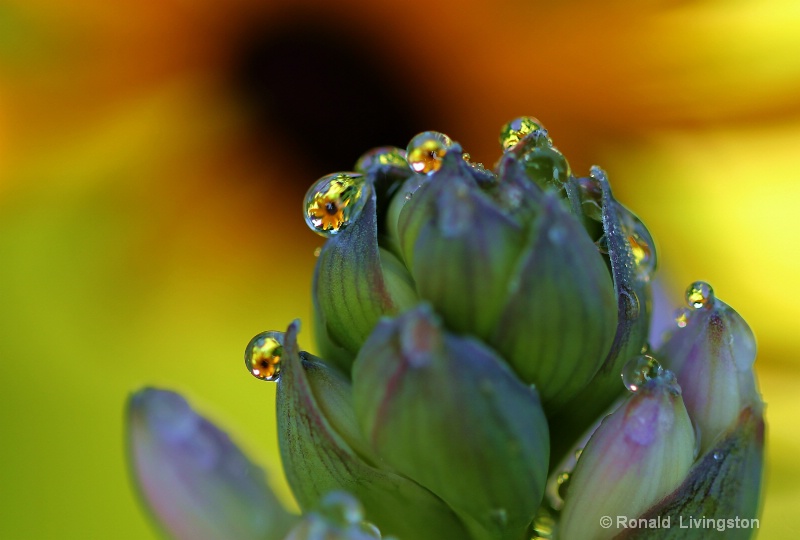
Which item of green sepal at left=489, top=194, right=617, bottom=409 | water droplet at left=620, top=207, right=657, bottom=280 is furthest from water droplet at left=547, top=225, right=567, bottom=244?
water droplet at left=620, top=207, right=657, bottom=280

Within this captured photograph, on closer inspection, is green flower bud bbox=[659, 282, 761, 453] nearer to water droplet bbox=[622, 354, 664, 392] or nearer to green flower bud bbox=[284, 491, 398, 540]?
water droplet bbox=[622, 354, 664, 392]

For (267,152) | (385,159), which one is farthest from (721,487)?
(267,152)

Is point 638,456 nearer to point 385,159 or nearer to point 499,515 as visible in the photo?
point 499,515

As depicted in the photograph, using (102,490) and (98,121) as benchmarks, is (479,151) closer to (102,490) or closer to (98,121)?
(98,121)

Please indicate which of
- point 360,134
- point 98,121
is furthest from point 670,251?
point 98,121

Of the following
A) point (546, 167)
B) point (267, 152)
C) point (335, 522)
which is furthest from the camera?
point (267, 152)

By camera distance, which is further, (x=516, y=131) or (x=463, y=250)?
(x=516, y=131)

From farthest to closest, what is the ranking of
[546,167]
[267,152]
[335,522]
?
[267,152] < [546,167] < [335,522]
